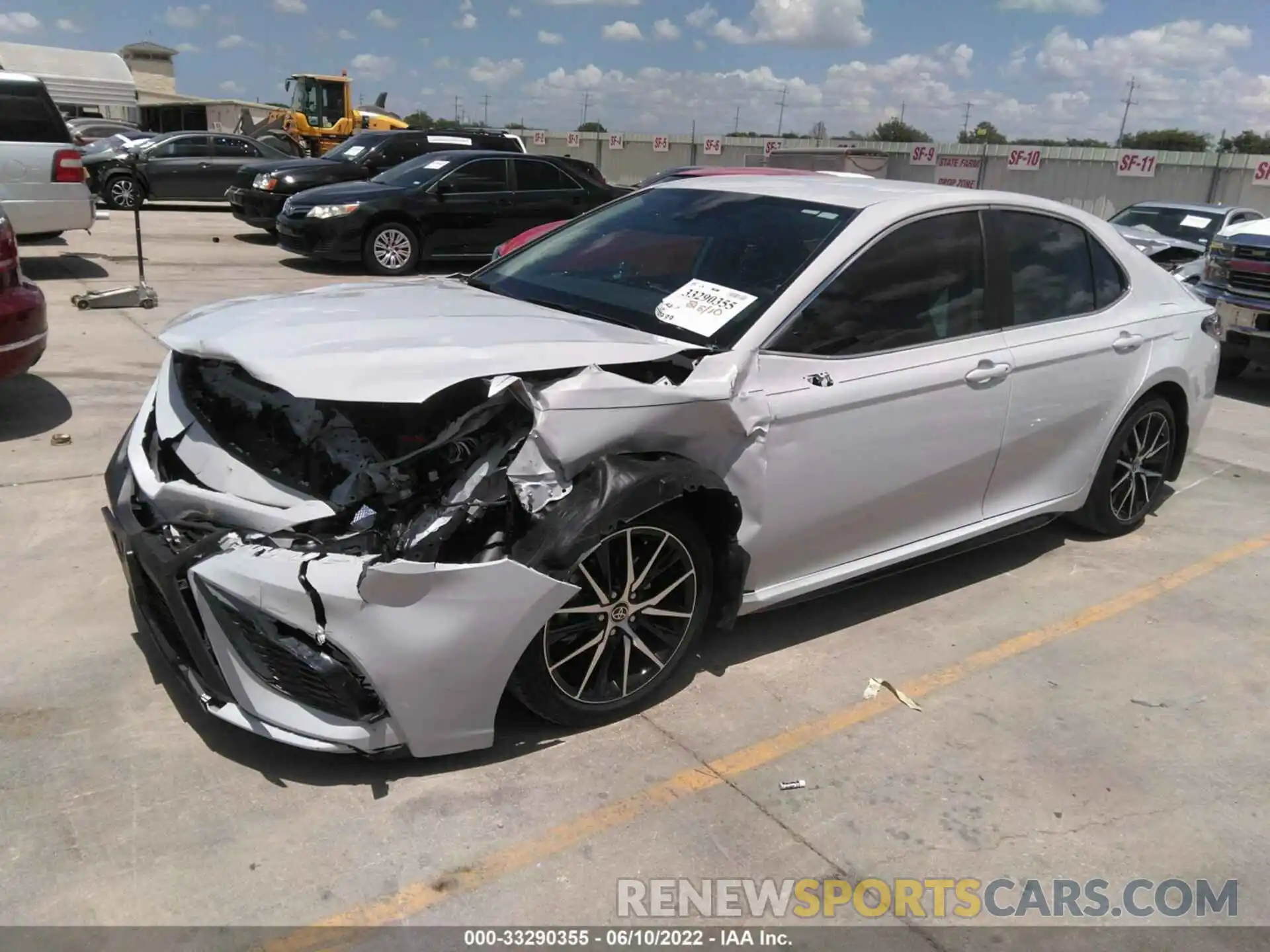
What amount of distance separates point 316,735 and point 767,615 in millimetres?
2061

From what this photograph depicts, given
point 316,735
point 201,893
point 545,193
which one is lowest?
point 201,893

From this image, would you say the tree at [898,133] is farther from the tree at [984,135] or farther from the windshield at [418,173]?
the windshield at [418,173]

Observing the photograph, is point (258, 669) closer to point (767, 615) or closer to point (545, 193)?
point (767, 615)

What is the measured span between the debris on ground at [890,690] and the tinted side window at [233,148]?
19.3 metres

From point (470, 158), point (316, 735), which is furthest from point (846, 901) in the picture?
point (470, 158)

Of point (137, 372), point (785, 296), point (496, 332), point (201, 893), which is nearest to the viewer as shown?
point (201, 893)

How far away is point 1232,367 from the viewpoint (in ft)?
32.4

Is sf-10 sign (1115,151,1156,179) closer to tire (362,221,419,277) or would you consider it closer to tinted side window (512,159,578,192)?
tinted side window (512,159,578,192)

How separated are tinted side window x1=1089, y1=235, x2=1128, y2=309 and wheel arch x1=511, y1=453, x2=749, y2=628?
2469mm

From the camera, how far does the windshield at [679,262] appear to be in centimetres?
367

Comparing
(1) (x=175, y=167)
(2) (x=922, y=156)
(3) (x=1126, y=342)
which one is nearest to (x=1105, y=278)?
A: (3) (x=1126, y=342)

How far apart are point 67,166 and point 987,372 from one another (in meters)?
10.4

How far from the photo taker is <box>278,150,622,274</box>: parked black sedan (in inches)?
483

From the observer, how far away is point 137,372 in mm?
7230
